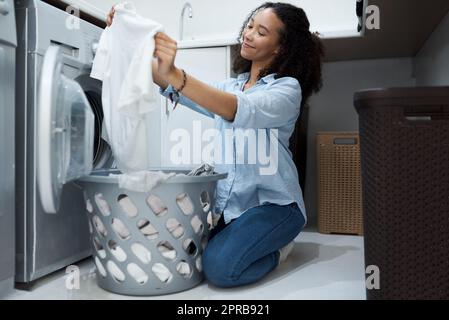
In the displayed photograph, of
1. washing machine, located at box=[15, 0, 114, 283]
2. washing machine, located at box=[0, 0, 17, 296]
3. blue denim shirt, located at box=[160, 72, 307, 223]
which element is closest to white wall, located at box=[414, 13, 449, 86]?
blue denim shirt, located at box=[160, 72, 307, 223]

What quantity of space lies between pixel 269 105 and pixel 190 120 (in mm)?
733

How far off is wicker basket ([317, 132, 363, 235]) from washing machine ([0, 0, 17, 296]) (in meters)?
1.33

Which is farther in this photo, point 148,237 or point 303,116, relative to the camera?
point 303,116

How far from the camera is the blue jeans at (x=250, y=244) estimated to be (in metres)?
1.22

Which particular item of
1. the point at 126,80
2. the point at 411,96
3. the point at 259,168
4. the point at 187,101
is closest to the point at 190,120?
the point at 187,101

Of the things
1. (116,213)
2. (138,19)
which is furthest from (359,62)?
(116,213)

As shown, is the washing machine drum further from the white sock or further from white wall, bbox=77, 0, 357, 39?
white wall, bbox=77, 0, 357, 39

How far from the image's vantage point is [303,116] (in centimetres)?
209

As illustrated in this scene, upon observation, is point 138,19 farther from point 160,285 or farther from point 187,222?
point 160,285

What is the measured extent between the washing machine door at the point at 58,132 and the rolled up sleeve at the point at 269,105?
40cm

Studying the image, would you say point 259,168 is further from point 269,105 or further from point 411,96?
point 411,96

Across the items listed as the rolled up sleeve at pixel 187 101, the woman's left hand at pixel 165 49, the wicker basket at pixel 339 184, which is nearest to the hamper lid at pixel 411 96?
the woman's left hand at pixel 165 49

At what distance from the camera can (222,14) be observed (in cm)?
246

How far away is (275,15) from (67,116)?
81cm
